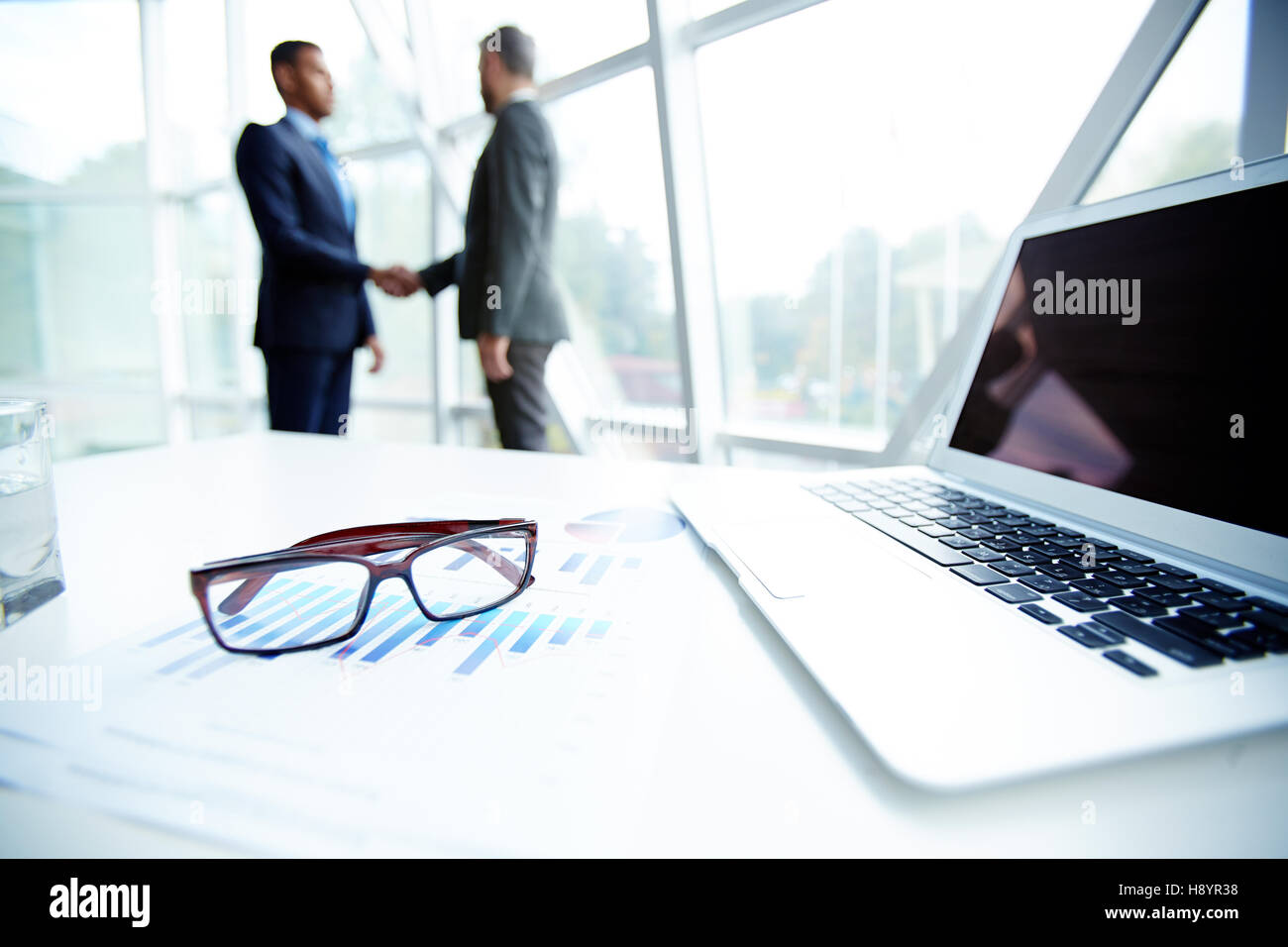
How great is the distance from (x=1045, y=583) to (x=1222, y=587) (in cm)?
11

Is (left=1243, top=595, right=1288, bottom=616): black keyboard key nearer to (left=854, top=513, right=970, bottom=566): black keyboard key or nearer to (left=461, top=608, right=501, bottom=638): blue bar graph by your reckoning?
(left=854, top=513, right=970, bottom=566): black keyboard key

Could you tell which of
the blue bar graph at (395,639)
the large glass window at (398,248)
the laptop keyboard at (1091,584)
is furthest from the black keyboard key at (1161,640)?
the large glass window at (398,248)

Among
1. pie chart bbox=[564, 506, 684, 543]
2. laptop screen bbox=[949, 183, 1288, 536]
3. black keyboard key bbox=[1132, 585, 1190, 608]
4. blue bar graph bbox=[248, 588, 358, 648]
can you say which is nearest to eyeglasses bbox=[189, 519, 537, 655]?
blue bar graph bbox=[248, 588, 358, 648]

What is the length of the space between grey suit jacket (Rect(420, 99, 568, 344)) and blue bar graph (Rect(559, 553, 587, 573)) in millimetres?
1531

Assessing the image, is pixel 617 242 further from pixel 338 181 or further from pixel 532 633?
pixel 532 633

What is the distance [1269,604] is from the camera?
38 centimetres

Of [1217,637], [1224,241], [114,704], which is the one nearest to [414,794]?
[114,704]

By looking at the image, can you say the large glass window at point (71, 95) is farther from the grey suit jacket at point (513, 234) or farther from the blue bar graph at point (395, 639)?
the blue bar graph at point (395, 639)

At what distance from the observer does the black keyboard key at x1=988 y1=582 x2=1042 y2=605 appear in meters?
0.41

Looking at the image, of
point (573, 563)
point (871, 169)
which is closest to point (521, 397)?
point (871, 169)

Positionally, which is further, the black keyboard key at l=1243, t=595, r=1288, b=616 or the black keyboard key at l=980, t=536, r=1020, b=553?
the black keyboard key at l=980, t=536, r=1020, b=553

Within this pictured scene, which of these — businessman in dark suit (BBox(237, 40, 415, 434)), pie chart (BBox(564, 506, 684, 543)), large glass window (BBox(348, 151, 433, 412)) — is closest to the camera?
pie chart (BBox(564, 506, 684, 543))
